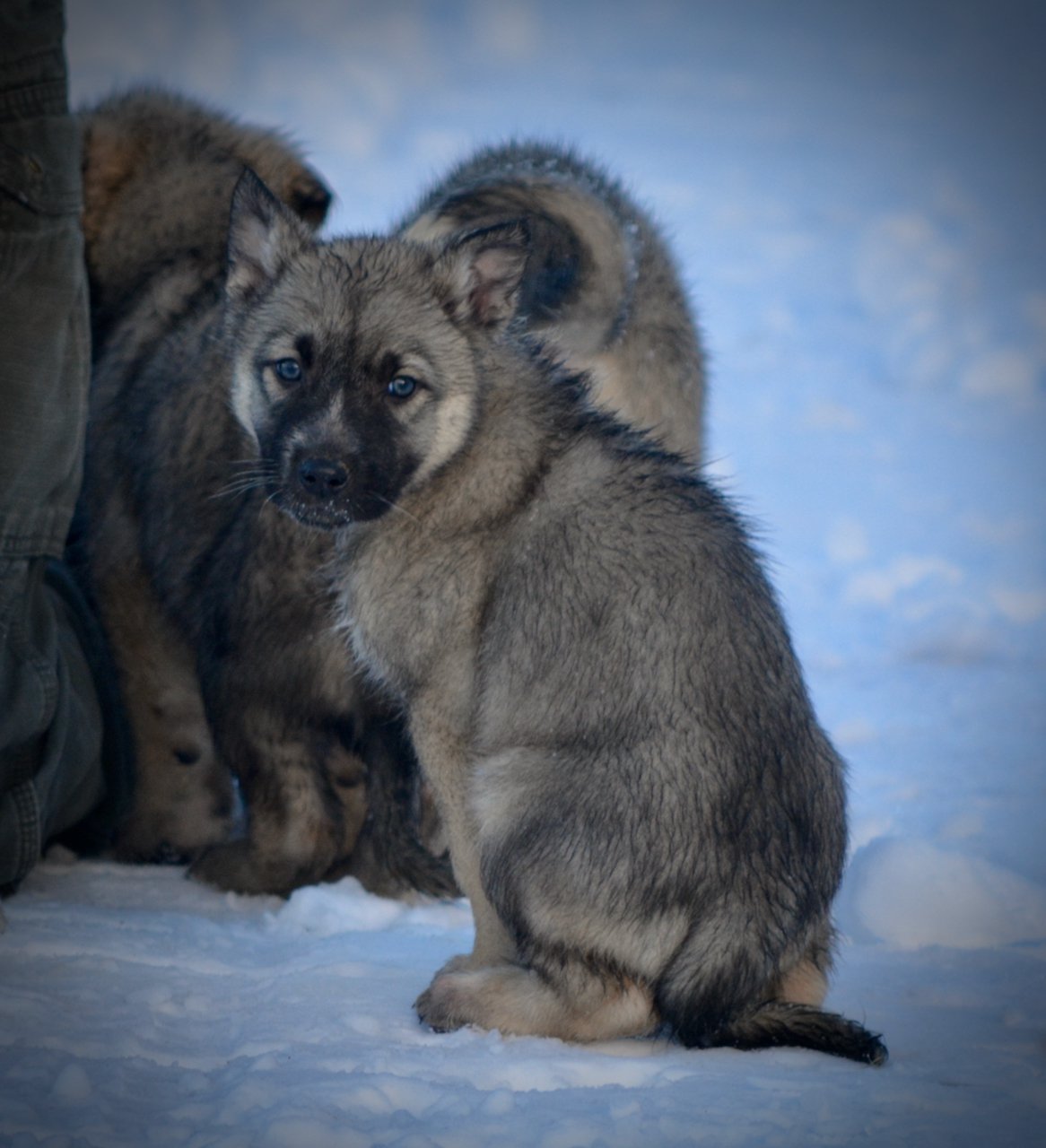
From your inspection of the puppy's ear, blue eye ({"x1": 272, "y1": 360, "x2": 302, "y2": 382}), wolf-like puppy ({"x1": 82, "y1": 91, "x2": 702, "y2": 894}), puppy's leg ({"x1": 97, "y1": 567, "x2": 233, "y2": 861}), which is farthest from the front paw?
the puppy's ear

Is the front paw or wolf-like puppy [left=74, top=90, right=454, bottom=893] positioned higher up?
wolf-like puppy [left=74, top=90, right=454, bottom=893]

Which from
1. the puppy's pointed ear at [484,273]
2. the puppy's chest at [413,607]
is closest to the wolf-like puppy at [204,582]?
the puppy's chest at [413,607]

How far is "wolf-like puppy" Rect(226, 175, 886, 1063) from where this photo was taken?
2.44m

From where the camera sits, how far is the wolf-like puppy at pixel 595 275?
155 inches

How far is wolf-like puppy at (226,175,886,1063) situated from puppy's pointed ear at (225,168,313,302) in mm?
174

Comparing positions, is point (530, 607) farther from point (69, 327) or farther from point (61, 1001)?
point (69, 327)

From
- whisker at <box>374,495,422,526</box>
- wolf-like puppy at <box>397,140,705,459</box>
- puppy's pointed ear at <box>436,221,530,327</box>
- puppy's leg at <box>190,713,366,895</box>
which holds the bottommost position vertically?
puppy's leg at <box>190,713,366,895</box>

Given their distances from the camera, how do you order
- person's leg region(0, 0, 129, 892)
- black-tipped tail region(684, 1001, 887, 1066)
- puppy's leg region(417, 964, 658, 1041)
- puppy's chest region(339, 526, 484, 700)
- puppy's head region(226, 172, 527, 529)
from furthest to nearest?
person's leg region(0, 0, 129, 892)
puppy's head region(226, 172, 527, 529)
puppy's chest region(339, 526, 484, 700)
puppy's leg region(417, 964, 658, 1041)
black-tipped tail region(684, 1001, 887, 1066)

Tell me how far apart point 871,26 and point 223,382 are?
16.8 feet

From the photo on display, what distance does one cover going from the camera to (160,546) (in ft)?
13.0

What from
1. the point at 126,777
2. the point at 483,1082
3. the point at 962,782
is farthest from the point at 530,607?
the point at 962,782

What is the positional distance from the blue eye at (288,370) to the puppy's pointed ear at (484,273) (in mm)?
387

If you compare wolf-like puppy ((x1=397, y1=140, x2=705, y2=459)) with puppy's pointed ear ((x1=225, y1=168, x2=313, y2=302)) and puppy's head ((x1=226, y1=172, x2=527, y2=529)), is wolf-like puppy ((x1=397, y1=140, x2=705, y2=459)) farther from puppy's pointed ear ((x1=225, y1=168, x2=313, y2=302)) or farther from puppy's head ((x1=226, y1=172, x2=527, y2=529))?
puppy's pointed ear ((x1=225, y1=168, x2=313, y2=302))

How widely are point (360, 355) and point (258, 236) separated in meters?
0.56
